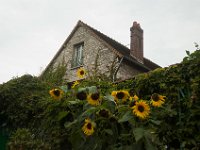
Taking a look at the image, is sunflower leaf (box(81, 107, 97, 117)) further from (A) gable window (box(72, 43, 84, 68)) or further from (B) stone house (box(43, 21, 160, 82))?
(A) gable window (box(72, 43, 84, 68))

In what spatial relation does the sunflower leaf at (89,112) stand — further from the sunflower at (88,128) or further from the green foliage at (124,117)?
the sunflower at (88,128)

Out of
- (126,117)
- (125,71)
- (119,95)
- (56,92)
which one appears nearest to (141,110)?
(126,117)

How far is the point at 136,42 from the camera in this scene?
15891mm

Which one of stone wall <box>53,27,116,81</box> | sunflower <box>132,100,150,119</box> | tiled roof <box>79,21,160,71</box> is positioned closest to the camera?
sunflower <box>132,100,150,119</box>

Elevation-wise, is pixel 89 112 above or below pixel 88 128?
above

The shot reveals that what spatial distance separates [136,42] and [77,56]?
2.95 m

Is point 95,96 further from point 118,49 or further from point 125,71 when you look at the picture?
point 118,49

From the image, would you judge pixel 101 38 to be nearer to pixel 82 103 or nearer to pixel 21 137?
pixel 21 137

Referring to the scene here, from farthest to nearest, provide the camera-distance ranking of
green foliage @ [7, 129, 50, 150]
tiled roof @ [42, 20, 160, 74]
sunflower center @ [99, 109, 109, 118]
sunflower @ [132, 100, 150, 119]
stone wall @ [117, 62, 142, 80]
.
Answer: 1. tiled roof @ [42, 20, 160, 74]
2. stone wall @ [117, 62, 142, 80]
3. green foliage @ [7, 129, 50, 150]
4. sunflower center @ [99, 109, 109, 118]
5. sunflower @ [132, 100, 150, 119]

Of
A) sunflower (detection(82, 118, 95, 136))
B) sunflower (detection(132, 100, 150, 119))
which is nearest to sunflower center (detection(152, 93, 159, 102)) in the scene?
sunflower (detection(132, 100, 150, 119))

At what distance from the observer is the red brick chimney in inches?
617

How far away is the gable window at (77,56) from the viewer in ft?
51.7

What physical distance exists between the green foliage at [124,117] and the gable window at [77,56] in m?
8.18

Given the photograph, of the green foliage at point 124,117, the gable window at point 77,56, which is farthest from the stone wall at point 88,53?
the green foliage at point 124,117
